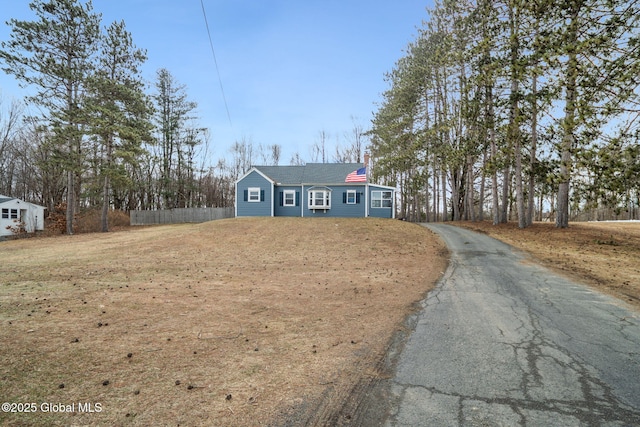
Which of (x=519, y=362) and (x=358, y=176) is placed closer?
(x=519, y=362)

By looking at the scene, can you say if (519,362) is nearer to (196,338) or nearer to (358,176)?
(196,338)

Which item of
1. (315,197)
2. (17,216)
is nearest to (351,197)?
(315,197)

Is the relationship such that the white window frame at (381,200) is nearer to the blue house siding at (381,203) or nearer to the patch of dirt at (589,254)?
the blue house siding at (381,203)

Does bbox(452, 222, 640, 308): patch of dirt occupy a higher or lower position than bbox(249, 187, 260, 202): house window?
lower

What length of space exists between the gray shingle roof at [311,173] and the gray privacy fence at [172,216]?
9.41 m

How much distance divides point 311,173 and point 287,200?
354cm

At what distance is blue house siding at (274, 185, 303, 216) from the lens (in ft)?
90.0

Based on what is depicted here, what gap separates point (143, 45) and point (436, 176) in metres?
30.0

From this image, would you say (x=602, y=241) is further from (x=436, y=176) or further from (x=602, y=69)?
(x=436, y=176)

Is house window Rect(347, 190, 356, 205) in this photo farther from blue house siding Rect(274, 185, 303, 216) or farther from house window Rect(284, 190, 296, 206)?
house window Rect(284, 190, 296, 206)

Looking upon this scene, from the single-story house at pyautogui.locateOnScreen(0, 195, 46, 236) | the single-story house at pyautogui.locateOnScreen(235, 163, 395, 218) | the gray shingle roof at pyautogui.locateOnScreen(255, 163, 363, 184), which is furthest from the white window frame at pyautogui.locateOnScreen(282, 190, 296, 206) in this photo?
the single-story house at pyautogui.locateOnScreen(0, 195, 46, 236)

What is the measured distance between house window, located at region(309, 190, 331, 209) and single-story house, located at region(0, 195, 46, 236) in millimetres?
23013

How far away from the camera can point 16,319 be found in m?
4.73

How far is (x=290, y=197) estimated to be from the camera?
2750 centimetres
